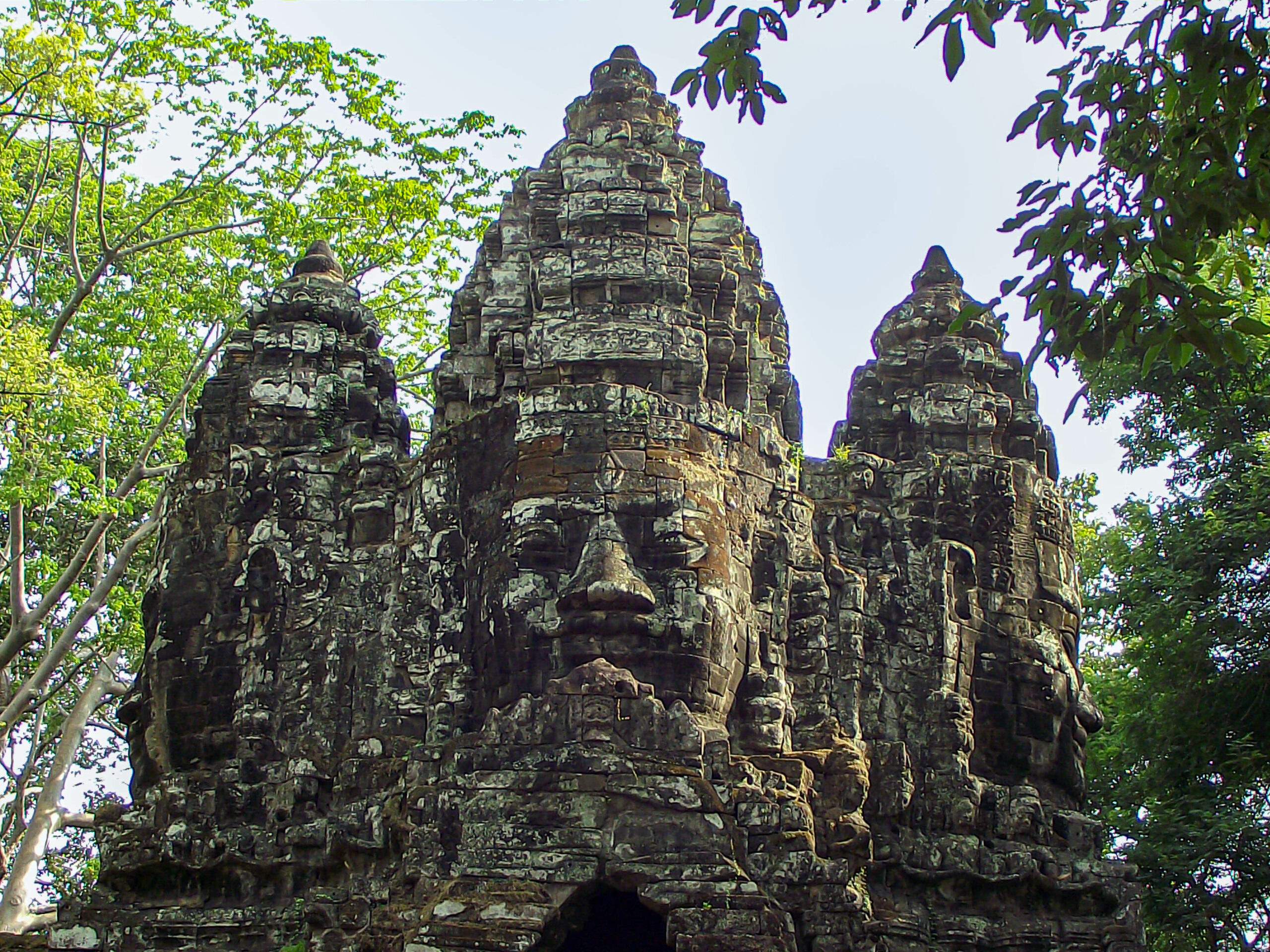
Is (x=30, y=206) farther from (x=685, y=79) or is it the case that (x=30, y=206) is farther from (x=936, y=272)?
(x=685, y=79)

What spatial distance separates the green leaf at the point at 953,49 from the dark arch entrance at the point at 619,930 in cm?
655

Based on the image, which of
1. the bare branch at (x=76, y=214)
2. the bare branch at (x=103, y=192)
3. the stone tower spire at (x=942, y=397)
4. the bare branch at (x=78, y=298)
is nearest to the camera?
the stone tower spire at (x=942, y=397)

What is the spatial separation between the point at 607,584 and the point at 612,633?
330 mm

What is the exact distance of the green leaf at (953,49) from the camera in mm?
8234

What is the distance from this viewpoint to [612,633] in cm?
1200

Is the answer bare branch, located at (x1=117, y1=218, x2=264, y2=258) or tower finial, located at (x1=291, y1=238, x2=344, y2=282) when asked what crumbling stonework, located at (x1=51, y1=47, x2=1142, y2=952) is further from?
bare branch, located at (x1=117, y1=218, x2=264, y2=258)

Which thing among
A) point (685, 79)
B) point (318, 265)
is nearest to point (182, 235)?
point (318, 265)

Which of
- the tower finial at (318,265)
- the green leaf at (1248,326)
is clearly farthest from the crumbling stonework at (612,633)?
the green leaf at (1248,326)

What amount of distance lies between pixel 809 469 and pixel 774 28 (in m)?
6.00

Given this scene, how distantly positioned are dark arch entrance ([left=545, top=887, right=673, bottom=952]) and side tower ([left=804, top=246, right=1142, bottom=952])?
1618 millimetres

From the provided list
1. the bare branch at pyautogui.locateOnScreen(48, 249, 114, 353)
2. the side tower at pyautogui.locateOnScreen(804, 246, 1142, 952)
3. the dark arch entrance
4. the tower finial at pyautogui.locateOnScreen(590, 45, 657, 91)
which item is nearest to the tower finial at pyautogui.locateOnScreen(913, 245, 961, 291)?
the side tower at pyautogui.locateOnScreen(804, 246, 1142, 952)

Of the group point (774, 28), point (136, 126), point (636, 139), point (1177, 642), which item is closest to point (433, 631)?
point (636, 139)

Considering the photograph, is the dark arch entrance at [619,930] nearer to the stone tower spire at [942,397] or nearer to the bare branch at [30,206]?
the stone tower spire at [942,397]

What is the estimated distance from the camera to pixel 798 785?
1205 cm
